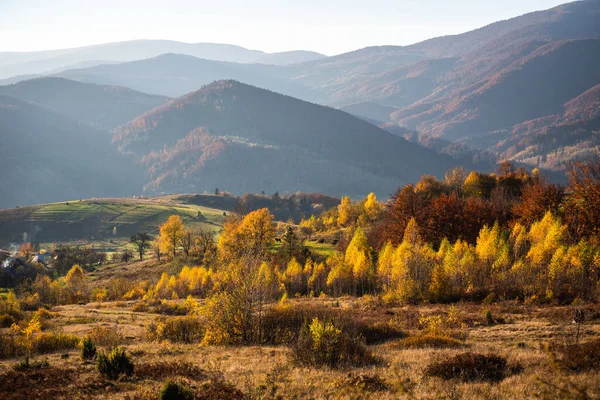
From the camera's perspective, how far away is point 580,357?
20125 mm

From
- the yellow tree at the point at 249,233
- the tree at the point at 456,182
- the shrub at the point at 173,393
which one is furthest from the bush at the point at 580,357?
the tree at the point at 456,182

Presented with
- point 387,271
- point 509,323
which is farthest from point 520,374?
point 387,271

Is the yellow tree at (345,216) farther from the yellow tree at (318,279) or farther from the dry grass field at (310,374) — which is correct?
the dry grass field at (310,374)

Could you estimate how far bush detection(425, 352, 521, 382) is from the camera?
19797 millimetres

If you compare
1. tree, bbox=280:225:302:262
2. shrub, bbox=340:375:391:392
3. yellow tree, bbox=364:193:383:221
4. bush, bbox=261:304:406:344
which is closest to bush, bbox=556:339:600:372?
shrub, bbox=340:375:391:392

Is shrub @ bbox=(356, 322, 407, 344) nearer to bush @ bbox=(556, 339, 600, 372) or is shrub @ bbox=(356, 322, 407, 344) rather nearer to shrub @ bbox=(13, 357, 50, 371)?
bush @ bbox=(556, 339, 600, 372)

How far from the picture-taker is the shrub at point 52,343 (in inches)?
1387

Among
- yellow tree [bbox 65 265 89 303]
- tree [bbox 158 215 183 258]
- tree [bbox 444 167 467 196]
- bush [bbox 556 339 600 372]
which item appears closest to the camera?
bush [bbox 556 339 600 372]

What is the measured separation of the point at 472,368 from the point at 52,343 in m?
33.6

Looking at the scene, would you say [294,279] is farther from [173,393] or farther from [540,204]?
[173,393]

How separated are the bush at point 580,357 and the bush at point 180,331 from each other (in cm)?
2796

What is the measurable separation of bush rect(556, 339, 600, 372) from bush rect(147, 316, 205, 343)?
27958 millimetres

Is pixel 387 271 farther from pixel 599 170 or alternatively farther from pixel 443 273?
pixel 599 170

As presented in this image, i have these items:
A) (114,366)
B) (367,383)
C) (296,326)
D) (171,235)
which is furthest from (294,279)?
(367,383)
